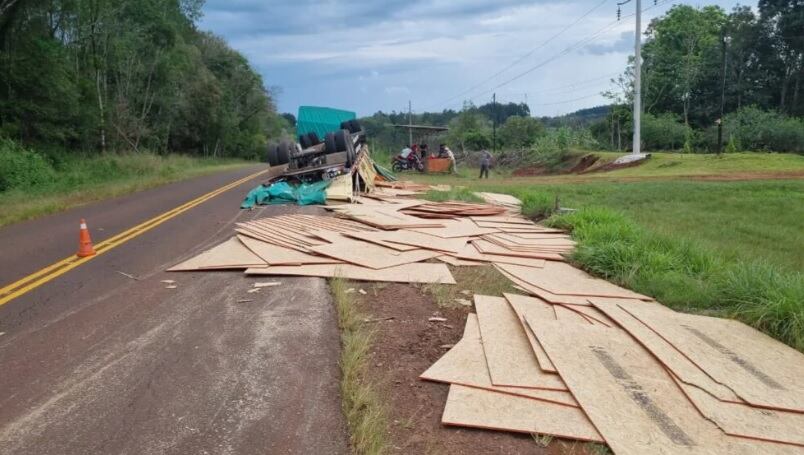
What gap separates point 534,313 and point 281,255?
3891mm

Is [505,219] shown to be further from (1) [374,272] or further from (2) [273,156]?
(2) [273,156]

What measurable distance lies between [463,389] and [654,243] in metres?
5.34

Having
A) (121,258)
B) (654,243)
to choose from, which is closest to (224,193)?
(121,258)

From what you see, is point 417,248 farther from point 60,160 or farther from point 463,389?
point 60,160

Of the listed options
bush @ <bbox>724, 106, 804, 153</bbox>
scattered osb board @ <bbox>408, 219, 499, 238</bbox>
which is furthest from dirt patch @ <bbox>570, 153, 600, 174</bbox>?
scattered osb board @ <bbox>408, 219, 499, 238</bbox>

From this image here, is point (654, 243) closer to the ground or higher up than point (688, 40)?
closer to the ground

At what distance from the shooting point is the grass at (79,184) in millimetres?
13867

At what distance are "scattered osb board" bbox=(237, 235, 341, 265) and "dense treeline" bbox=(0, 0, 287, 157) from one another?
2016 cm

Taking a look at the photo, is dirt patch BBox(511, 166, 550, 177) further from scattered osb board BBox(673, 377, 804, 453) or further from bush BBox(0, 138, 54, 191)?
scattered osb board BBox(673, 377, 804, 453)

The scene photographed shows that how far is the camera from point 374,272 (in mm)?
7172

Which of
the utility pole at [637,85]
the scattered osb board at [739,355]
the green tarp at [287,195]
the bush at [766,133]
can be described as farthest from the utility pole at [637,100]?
the scattered osb board at [739,355]

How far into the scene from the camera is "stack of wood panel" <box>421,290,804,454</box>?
131 inches

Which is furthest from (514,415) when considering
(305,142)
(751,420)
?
(305,142)

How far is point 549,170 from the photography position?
39.8 meters
